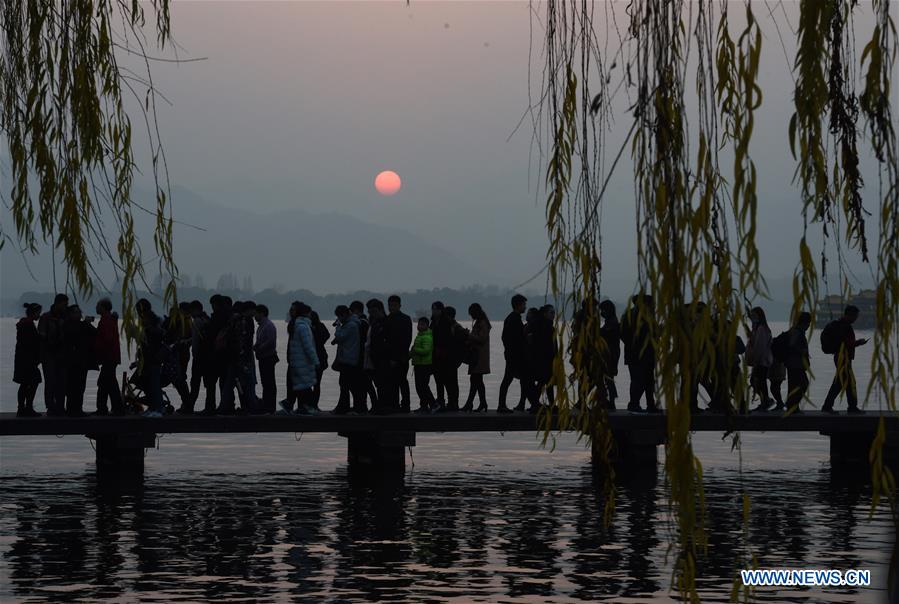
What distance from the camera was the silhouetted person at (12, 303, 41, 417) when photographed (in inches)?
813

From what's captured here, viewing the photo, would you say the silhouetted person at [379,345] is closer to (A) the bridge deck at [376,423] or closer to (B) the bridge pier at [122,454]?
(A) the bridge deck at [376,423]

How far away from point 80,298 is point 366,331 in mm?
14916

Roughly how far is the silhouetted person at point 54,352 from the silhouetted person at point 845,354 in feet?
36.8

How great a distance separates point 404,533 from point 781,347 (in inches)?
326

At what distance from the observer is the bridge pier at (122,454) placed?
838 inches

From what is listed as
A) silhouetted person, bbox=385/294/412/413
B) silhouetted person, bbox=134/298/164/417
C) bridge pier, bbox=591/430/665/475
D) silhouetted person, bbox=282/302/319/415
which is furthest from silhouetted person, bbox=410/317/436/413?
silhouetted person, bbox=134/298/164/417

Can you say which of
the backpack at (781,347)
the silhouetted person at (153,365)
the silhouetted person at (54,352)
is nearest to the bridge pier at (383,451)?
the silhouetted person at (153,365)

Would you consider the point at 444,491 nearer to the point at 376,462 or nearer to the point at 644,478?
the point at 376,462

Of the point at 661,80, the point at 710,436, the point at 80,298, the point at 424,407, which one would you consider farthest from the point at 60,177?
the point at 710,436

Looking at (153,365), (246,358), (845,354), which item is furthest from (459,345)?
(845,354)

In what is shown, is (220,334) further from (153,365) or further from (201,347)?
(153,365)

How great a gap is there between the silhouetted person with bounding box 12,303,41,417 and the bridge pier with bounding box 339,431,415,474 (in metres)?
5.53

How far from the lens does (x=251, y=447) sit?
33.9 m

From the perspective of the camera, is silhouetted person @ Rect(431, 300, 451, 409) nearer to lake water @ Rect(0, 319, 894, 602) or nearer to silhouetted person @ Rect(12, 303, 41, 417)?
lake water @ Rect(0, 319, 894, 602)
